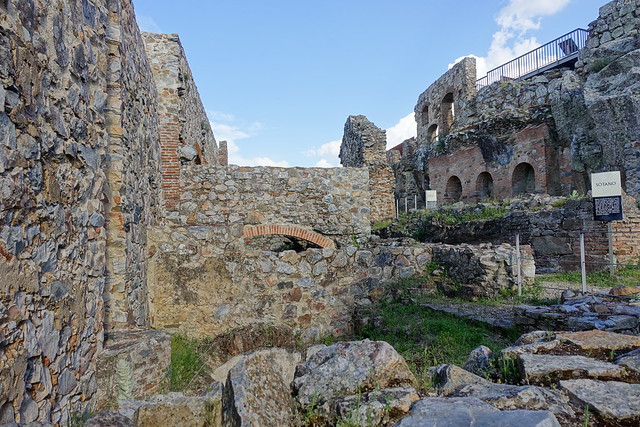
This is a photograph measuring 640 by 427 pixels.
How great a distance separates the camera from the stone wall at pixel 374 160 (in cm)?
1398

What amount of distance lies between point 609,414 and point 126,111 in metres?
4.75

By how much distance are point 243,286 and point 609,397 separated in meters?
4.06

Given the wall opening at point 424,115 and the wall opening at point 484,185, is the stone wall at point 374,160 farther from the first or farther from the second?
the wall opening at point 424,115

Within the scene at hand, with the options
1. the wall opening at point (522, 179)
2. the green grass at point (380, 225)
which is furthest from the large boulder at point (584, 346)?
the wall opening at point (522, 179)

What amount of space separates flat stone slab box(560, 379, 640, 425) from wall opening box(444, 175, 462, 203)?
19.3 m

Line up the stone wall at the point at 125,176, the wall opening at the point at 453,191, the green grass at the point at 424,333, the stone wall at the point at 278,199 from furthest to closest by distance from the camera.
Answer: the wall opening at the point at 453,191
the stone wall at the point at 278,199
the green grass at the point at 424,333
the stone wall at the point at 125,176

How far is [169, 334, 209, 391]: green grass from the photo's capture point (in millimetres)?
3825

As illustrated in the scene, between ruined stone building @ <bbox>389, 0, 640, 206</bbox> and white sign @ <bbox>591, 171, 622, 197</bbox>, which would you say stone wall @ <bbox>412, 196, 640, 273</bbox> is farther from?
ruined stone building @ <bbox>389, 0, 640, 206</bbox>

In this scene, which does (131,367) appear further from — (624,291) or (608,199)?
(608,199)

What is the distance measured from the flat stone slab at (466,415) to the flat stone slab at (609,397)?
0.46 meters

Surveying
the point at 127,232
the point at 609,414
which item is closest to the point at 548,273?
the point at 609,414

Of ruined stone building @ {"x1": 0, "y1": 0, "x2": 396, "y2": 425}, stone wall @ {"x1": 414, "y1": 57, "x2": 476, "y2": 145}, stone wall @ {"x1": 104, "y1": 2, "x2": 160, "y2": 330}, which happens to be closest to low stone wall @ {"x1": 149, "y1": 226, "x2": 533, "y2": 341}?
ruined stone building @ {"x1": 0, "y1": 0, "x2": 396, "y2": 425}

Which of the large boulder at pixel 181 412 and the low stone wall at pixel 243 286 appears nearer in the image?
the large boulder at pixel 181 412

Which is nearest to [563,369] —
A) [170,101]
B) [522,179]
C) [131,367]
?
[131,367]
